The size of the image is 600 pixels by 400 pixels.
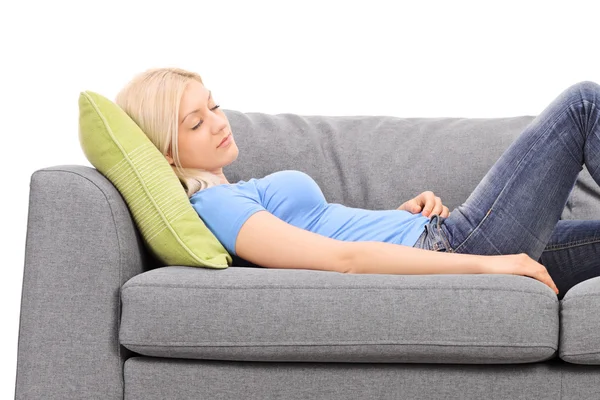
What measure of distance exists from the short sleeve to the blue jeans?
0.55 meters

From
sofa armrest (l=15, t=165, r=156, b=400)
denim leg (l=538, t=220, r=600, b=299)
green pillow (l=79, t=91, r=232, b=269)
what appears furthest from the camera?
denim leg (l=538, t=220, r=600, b=299)

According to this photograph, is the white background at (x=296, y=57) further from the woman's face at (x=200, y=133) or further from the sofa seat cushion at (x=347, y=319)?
the sofa seat cushion at (x=347, y=319)

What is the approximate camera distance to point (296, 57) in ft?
11.7

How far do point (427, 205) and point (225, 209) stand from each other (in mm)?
660

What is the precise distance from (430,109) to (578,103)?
117 centimetres

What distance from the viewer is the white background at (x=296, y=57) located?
3.50 meters

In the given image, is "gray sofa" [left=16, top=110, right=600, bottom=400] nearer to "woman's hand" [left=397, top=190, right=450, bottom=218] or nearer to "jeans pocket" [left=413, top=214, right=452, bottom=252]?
"jeans pocket" [left=413, top=214, right=452, bottom=252]

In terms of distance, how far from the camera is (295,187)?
2.64 meters

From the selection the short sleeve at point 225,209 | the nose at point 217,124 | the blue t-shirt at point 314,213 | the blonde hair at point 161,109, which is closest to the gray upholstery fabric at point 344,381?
the short sleeve at point 225,209

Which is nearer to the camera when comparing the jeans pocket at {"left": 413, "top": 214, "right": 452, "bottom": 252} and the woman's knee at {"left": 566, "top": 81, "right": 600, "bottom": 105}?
the woman's knee at {"left": 566, "top": 81, "right": 600, "bottom": 105}

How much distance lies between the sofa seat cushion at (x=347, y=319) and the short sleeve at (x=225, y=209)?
220 millimetres

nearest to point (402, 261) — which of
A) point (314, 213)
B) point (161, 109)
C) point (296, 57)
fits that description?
point (314, 213)

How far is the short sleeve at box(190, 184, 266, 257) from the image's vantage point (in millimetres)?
2422

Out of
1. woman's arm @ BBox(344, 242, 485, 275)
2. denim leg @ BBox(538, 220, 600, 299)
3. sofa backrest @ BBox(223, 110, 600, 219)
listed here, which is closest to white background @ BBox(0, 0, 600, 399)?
sofa backrest @ BBox(223, 110, 600, 219)
